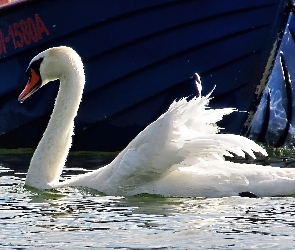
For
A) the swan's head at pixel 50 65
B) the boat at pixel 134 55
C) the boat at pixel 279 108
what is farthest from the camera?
the boat at pixel 279 108

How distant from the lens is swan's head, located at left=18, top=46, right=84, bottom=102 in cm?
990

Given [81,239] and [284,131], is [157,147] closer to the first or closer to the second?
[81,239]

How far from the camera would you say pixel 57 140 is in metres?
9.73

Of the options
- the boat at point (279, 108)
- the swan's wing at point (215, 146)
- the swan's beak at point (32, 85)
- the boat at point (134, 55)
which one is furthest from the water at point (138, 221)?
the boat at point (279, 108)

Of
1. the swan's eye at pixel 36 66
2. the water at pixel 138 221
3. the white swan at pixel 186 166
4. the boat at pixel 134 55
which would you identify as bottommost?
the water at pixel 138 221

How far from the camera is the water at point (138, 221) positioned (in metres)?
6.94

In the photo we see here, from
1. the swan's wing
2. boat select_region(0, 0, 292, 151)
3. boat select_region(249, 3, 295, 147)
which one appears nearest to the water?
the swan's wing

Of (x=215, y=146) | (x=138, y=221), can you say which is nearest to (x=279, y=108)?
(x=215, y=146)

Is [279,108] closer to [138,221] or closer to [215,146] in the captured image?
[215,146]

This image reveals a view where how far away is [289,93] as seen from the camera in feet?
42.9

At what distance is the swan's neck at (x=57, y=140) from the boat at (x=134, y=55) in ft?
7.51

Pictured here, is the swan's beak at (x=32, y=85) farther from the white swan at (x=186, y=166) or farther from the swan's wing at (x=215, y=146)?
the swan's wing at (x=215, y=146)

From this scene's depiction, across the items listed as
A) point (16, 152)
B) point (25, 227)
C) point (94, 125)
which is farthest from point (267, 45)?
point (25, 227)

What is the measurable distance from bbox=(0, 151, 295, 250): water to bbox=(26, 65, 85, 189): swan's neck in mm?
194
